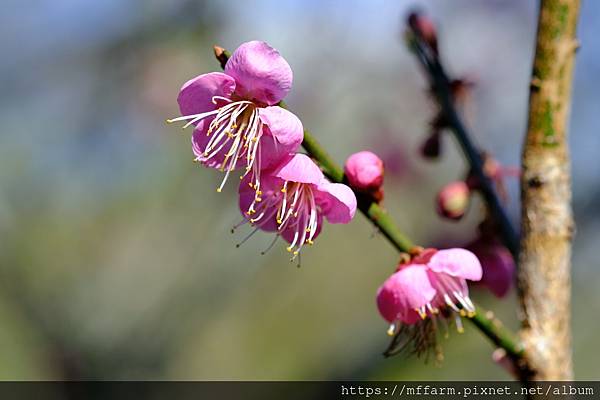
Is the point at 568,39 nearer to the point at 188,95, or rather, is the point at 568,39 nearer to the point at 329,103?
the point at 188,95

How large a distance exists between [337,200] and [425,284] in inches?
9.1

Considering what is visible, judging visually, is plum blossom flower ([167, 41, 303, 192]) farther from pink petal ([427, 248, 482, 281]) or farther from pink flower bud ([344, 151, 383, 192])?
pink petal ([427, 248, 482, 281])

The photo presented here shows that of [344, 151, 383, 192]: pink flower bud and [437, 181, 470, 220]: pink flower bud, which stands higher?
[437, 181, 470, 220]: pink flower bud

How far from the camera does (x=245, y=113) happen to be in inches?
46.9

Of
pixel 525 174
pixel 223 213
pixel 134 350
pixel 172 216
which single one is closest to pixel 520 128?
pixel 223 213

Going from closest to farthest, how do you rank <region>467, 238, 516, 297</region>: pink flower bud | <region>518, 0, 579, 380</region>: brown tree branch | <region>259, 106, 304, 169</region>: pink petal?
<region>259, 106, 304, 169</region>: pink petal → <region>518, 0, 579, 380</region>: brown tree branch → <region>467, 238, 516, 297</region>: pink flower bud

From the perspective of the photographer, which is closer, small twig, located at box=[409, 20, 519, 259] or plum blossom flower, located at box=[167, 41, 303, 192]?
plum blossom flower, located at box=[167, 41, 303, 192]

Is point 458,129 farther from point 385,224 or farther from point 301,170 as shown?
point 301,170

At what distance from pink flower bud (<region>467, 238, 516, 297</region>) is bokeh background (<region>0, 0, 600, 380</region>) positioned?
3.30ft

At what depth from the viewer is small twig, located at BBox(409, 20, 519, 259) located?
1.56 metres

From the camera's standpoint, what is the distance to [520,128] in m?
4.43

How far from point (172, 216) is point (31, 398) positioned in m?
1.32

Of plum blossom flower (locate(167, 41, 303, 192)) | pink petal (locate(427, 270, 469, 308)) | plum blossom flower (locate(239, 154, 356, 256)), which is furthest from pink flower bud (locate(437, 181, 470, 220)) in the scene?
plum blossom flower (locate(167, 41, 303, 192))

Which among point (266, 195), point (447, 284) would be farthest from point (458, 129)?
point (266, 195)
